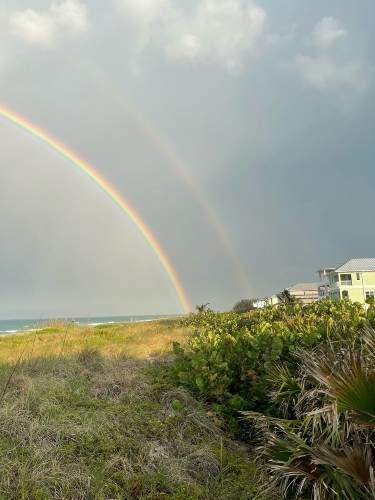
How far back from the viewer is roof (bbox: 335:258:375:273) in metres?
65.7

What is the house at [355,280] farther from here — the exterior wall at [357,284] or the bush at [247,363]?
the bush at [247,363]

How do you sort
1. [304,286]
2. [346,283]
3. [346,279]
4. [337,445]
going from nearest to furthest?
[337,445], [346,283], [346,279], [304,286]

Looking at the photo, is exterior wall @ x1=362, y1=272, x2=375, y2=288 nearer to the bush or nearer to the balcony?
the balcony

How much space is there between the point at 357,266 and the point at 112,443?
66.9m

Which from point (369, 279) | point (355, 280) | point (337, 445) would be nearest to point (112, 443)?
point (337, 445)

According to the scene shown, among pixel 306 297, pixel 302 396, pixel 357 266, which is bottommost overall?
pixel 302 396

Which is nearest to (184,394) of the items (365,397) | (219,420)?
(219,420)

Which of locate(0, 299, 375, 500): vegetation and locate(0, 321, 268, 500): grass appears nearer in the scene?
locate(0, 299, 375, 500): vegetation

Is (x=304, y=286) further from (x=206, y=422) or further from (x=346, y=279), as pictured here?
(x=206, y=422)

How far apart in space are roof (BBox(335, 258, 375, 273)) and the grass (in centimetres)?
6242

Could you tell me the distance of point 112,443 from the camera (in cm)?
523

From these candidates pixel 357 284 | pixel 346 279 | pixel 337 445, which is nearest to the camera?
pixel 337 445

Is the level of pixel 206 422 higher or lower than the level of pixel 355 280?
lower

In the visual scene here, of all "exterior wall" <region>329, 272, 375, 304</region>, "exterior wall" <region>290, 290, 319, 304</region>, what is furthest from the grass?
"exterior wall" <region>329, 272, 375, 304</region>
